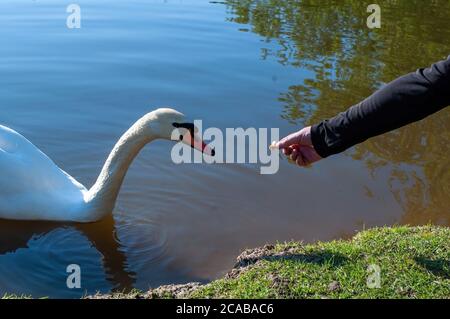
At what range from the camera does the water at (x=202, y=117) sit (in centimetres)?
569

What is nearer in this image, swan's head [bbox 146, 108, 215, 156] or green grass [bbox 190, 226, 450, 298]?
green grass [bbox 190, 226, 450, 298]

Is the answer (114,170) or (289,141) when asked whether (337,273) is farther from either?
(114,170)

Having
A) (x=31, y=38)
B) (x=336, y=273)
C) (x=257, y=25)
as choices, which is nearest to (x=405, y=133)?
(x=336, y=273)

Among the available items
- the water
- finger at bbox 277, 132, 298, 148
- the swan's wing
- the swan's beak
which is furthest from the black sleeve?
the swan's wing

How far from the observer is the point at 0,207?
5.89 meters

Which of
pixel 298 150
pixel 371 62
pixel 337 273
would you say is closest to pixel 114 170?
pixel 298 150

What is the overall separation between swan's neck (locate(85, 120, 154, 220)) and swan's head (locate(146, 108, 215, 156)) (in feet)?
0.41

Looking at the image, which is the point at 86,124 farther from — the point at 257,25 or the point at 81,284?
the point at 257,25

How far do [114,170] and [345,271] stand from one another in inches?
96.2

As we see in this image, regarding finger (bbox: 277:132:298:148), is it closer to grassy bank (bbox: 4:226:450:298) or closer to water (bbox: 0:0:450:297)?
grassy bank (bbox: 4:226:450:298)

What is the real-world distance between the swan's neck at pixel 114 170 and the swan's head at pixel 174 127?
0.41 feet

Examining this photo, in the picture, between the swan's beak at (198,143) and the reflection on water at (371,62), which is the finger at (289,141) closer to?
the swan's beak at (198,143)

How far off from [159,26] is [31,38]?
2714 mm

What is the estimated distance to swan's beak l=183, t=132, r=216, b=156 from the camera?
212 inches
